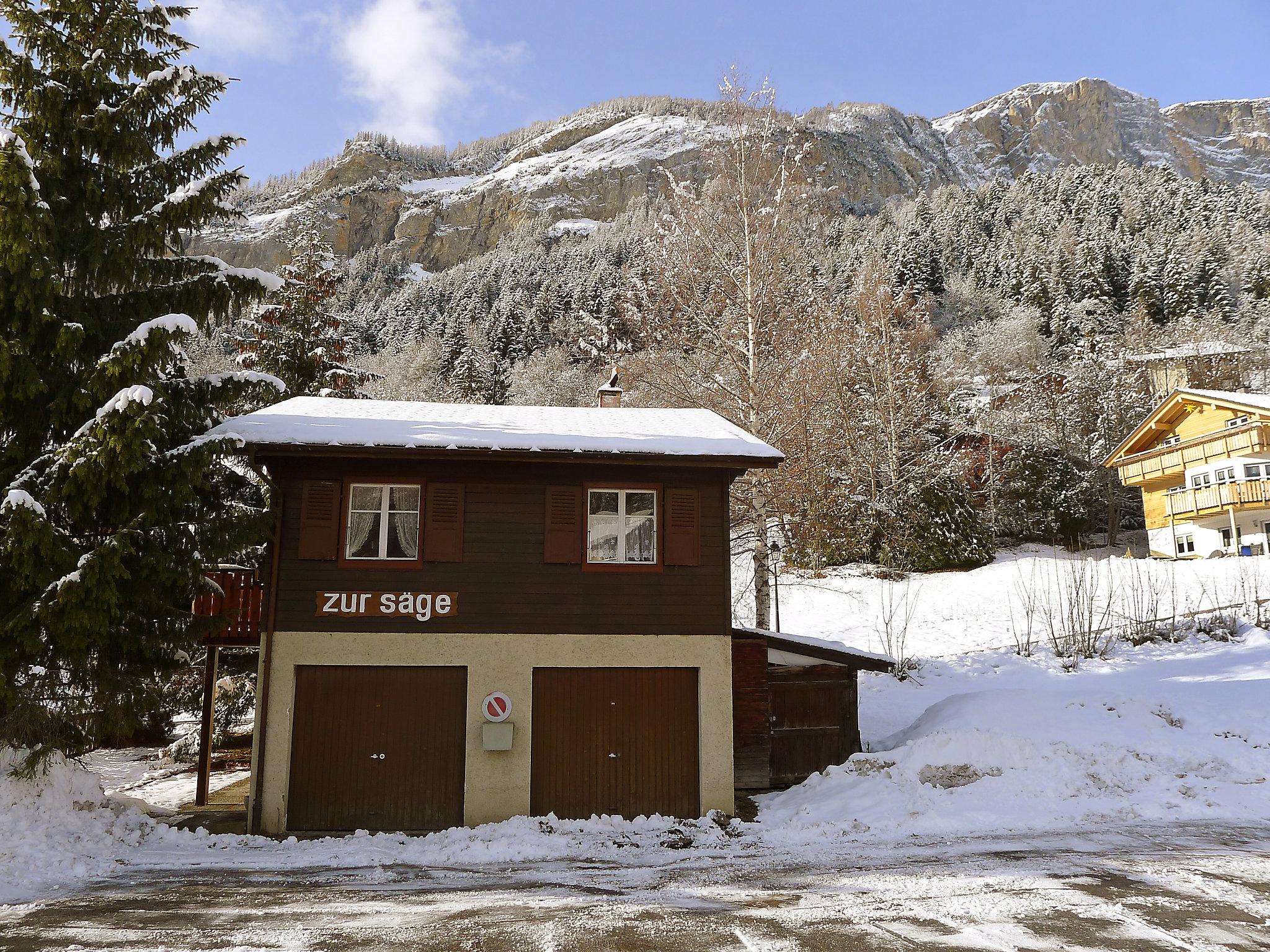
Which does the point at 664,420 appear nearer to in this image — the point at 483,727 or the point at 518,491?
the point at 518,491

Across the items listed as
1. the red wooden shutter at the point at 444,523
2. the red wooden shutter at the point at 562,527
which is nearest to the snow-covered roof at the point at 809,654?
the red wooden shutter at the point at 562,527

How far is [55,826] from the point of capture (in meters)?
11.3

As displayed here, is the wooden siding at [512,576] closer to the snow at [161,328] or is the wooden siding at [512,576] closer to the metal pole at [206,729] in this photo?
the metal pole at [206,729]

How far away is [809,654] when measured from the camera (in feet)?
53.3

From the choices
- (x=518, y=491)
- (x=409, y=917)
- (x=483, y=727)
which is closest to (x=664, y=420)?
(x=518, y=491)

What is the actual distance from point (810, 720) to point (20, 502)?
13.0 m

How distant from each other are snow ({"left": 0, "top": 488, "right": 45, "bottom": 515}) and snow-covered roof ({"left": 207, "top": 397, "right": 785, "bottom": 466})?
240 centimetres

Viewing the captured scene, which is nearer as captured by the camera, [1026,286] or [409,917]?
[409,917]

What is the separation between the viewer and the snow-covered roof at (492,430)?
13594mm

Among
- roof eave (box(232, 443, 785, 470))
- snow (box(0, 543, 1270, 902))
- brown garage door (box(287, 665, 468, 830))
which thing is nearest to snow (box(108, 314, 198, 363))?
roof eave (box(232, 443, 785, 470))

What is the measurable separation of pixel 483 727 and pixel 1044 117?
740ft

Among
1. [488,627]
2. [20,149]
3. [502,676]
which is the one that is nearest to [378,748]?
[502,676]

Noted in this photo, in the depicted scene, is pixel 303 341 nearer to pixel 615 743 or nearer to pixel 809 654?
pixel 615 743

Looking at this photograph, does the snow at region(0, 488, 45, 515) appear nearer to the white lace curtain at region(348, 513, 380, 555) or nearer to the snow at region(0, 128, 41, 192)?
the snow at region(0, 128, 41, 192)
